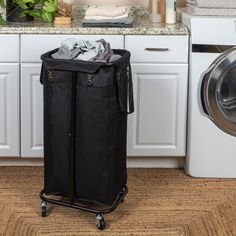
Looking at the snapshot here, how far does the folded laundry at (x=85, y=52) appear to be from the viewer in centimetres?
260

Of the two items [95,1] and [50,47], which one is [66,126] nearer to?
[50,47]

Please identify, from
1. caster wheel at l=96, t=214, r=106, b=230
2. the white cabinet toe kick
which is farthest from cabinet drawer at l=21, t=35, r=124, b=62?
caster wheel at l=96, t=214, r=106, b=230

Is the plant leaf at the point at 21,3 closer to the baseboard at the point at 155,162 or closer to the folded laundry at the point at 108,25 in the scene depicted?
the folded laundry at the point at 108,25

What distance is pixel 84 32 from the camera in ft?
10.3

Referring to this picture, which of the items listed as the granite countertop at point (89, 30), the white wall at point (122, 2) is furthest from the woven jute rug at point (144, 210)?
the white wall at point (122, 2)

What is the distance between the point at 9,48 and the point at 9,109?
37cm

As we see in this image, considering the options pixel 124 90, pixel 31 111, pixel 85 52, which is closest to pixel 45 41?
pixel 31 111

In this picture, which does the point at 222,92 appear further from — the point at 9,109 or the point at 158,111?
the point at 9,109

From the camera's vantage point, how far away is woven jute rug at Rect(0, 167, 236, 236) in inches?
102

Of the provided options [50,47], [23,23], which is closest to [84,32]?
[50,47]

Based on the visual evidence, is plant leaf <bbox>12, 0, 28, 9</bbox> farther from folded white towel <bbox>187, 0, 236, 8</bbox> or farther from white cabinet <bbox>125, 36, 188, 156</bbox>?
folded white towel <bbox>187, 0, 236, 8</bbox>

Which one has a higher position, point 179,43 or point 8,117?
point 179,43

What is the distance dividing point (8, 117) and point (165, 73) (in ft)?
3.21

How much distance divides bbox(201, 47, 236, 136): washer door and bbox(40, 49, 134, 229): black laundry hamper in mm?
619
